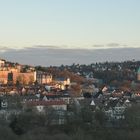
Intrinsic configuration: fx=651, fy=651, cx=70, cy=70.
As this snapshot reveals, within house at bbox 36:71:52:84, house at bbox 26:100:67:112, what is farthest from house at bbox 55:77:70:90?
house at bbox 26:100:67:112

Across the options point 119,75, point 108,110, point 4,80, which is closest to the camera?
point 108,110

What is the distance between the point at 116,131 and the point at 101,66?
9023 centimetres

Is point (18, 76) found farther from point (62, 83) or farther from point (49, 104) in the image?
point (49, 104)

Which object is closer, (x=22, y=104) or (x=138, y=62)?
(x=22, y=104)

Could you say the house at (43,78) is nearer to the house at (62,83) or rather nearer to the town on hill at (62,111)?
the town on hill at (62,111)

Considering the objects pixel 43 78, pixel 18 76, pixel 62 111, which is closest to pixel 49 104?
pixel 62 111

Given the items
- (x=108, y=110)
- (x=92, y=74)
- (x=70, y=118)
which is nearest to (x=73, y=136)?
(x=70, y=118)

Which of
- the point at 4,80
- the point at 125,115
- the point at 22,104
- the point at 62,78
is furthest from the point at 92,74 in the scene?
the point at 125,115

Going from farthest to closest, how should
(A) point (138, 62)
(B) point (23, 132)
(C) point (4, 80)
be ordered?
(A) point (138, 62)
(C) point (4, 80)
(B) point (23, 132)

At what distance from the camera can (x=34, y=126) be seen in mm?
30516

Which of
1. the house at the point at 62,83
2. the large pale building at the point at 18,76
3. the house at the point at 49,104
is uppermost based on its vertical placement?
the house at the point at 49,104

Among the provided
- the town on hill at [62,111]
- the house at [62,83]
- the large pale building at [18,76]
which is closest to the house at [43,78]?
the town on hill at [62,111]

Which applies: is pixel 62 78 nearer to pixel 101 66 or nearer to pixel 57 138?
pixel 101 66

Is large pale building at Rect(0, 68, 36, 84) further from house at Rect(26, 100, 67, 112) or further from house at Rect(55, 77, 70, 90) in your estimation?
house at Rect(26, 100, 67, 112)
